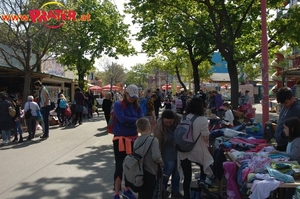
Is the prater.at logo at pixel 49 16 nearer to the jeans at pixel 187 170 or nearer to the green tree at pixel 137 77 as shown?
the jeans at pixel 187 170

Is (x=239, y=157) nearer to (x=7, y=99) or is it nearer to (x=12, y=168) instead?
(x=12, y=168)

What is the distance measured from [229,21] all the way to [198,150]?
10.1 metres

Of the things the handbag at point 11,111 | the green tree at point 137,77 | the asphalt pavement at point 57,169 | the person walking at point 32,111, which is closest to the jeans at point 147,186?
the asphalt pavement at point 57,169

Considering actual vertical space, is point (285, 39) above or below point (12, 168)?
above

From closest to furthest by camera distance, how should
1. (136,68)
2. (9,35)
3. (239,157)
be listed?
1. (239,157)
2. (9,35)
3. (136,68)

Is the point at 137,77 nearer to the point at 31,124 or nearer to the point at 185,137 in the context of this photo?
the point at 31,124

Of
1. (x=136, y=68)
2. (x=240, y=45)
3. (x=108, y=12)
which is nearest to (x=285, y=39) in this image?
(x=240, y=45)

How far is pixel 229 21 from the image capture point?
14.1m

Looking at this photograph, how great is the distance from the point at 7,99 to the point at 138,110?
7916mm

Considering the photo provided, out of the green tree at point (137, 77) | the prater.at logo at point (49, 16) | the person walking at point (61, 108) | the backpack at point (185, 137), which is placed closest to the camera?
the backpack at point (185, 137)

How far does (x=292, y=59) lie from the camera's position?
1949 inches

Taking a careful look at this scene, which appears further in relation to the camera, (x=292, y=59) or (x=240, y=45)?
(x=292, y=59)

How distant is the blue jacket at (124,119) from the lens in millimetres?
5152

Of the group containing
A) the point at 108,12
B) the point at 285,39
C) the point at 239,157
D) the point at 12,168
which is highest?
the point at 108,12
